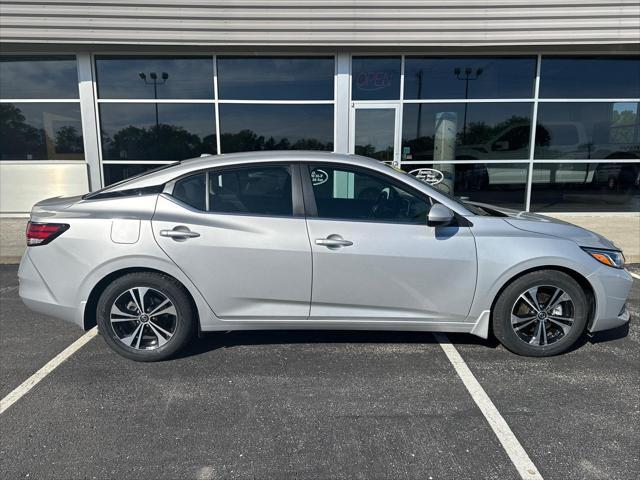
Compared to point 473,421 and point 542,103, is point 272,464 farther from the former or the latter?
point 542,103

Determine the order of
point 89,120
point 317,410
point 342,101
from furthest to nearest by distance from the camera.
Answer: point 89,120 < point 342,101 < point 317,410

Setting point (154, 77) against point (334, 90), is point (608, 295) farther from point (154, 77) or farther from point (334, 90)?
point (154, 77)

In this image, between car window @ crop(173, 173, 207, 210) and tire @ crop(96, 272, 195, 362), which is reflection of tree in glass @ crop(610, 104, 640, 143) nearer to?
car window @ crop(173, 173, 207, 210)

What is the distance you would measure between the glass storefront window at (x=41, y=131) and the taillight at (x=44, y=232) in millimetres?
6600

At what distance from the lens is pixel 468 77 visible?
8.97 metres

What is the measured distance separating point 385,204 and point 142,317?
2.07 metres

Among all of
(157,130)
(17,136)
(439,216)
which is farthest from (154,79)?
(439,216)

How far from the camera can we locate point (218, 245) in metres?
3.12

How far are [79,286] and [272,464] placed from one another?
2.01 meters

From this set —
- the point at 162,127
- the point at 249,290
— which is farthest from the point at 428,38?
the point at 249,290

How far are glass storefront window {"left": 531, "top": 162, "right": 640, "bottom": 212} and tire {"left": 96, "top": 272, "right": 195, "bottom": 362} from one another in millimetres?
8772

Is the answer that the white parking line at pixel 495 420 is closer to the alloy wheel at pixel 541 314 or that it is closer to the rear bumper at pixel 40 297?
the alloy wheel at pixel 541 314

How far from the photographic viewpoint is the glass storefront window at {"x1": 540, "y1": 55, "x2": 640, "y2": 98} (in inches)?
350

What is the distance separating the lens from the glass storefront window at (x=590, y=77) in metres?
8.88
